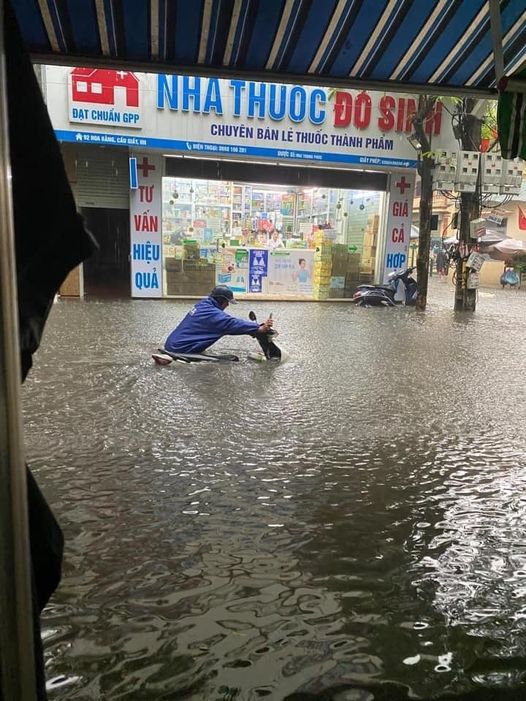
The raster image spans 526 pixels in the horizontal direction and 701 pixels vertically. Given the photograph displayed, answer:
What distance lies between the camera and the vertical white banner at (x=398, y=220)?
1560 centimetres

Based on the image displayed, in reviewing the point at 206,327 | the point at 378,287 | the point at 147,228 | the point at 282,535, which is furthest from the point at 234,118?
the point at 282,535

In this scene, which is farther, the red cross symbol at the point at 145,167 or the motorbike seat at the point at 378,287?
the motorbike seat at the point at 378,287

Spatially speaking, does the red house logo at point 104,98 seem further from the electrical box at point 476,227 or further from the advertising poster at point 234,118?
the electrical box at point 476,227

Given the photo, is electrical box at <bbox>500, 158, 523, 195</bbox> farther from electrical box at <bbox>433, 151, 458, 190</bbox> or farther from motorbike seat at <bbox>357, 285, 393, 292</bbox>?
motorbike seat at <bbox>357, 285, 393, 292</bbox>

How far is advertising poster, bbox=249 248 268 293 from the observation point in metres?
15.5

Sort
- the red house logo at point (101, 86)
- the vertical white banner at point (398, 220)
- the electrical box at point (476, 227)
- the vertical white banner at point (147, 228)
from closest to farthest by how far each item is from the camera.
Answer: the red house logo at point (101, 86)
the electrical box at point (476, 227)
the vertical white banner at point (147, 228)
the vertical white banner at point (398, 220)

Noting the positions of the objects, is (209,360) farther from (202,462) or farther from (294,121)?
(294,121)

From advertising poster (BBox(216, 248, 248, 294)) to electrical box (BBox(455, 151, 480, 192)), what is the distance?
5687 millimetres

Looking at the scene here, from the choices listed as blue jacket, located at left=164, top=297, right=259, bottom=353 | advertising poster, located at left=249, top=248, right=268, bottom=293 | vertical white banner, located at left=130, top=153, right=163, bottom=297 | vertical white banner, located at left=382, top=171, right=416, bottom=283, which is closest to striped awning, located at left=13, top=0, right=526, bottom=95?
blue jacket, located at left=164, top=297, right=259, bottom=353

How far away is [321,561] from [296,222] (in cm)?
1371

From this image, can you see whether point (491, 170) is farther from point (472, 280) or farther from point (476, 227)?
point (472, 280)

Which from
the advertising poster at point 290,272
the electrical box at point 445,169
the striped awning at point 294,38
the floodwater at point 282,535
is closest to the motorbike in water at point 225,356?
the floodwater at point 282,535

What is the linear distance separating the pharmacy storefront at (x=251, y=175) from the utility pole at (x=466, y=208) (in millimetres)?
1204

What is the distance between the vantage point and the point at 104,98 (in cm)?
1277
